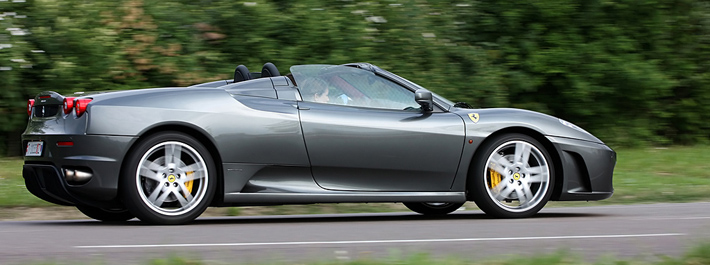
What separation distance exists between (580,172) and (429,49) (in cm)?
684

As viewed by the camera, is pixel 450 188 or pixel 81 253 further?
pixel 450 188

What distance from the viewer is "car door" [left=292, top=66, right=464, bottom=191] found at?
6.91 m

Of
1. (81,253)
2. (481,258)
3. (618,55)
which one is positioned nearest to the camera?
(481,258)

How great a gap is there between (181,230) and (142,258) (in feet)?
4.75

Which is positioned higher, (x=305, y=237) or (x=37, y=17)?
(x=37, y=17)

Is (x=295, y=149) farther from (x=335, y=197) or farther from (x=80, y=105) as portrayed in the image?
(x=80, y=105)

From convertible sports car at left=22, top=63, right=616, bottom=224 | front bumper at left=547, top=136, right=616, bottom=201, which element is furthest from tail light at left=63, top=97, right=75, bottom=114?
front bumper at left=547, top=136, right=616, bottom=201

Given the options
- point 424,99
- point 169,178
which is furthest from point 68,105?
point 424,99

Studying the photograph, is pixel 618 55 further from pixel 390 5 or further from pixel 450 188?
pixel 450 188

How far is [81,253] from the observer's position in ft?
17.1

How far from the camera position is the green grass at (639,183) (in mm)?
9008

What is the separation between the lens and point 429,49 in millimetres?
14016

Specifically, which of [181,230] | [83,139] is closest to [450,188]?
[181,230]

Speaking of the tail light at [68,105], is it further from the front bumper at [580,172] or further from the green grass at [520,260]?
the front bumper at [580,172]
